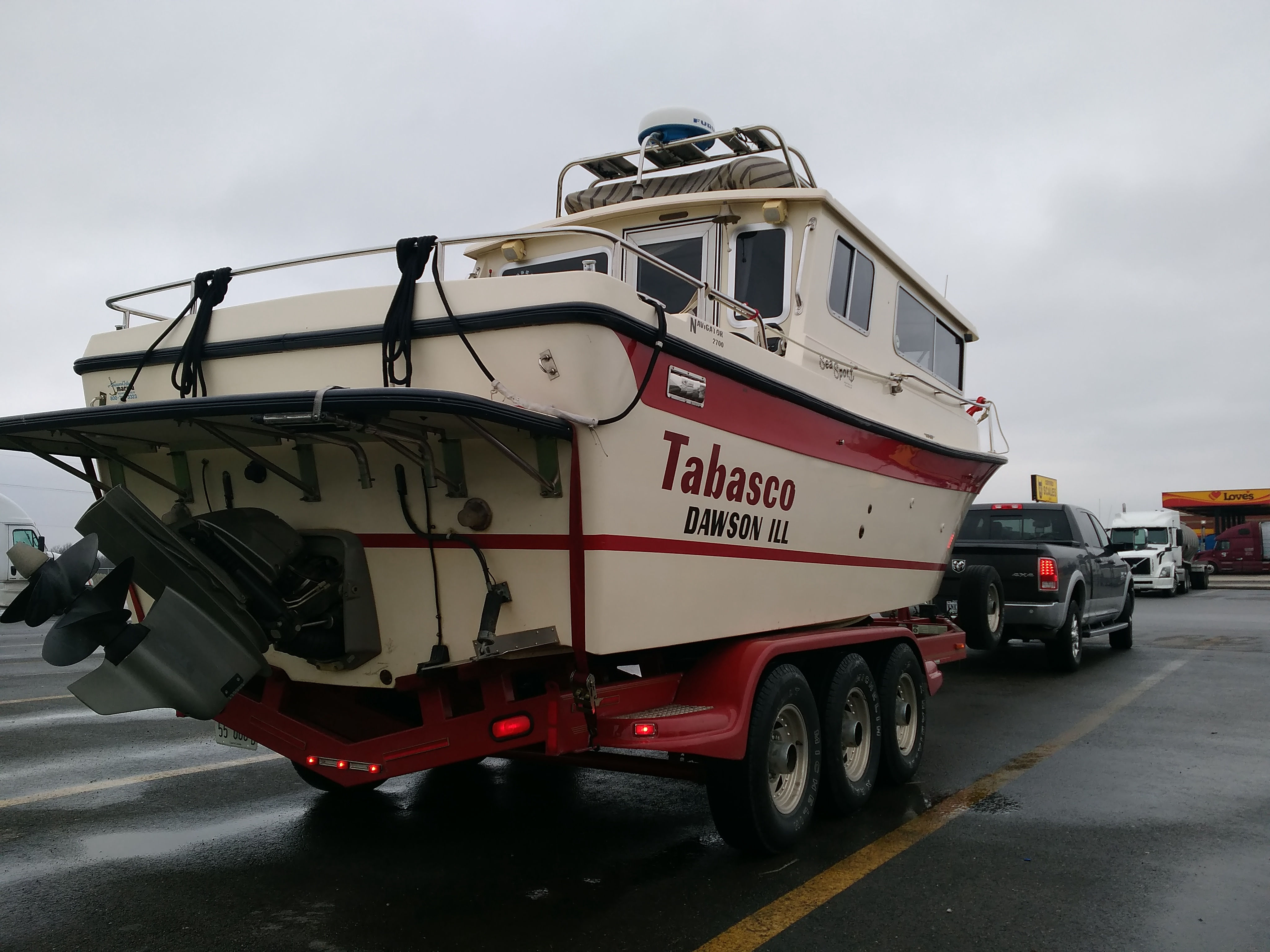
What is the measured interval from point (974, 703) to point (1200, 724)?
188cm

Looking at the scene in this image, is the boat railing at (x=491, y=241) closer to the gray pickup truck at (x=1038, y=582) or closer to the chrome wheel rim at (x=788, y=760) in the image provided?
the chrome wheel rim at (x=788, y=760)

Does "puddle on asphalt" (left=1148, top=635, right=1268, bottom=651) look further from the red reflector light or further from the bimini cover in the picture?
the red reflector light

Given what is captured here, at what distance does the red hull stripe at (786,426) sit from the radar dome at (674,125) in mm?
2624

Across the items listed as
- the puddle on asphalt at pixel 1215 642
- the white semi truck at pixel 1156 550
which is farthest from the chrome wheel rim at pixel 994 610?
the white semi truck at pixel 1156 550

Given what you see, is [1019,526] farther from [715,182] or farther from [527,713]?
[527,713]

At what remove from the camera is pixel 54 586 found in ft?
11.5

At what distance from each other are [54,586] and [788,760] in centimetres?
337

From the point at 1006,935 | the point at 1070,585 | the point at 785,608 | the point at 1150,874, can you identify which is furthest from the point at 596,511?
the point at 1070,585

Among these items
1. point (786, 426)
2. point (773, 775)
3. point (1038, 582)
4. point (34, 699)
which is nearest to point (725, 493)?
point (786, 426)

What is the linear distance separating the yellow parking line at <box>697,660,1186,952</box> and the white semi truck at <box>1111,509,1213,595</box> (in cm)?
1955

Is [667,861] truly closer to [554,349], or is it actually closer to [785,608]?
[785,608]

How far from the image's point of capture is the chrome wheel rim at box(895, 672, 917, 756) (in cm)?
622

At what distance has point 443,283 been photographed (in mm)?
3855

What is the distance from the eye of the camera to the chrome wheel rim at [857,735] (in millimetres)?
5574
